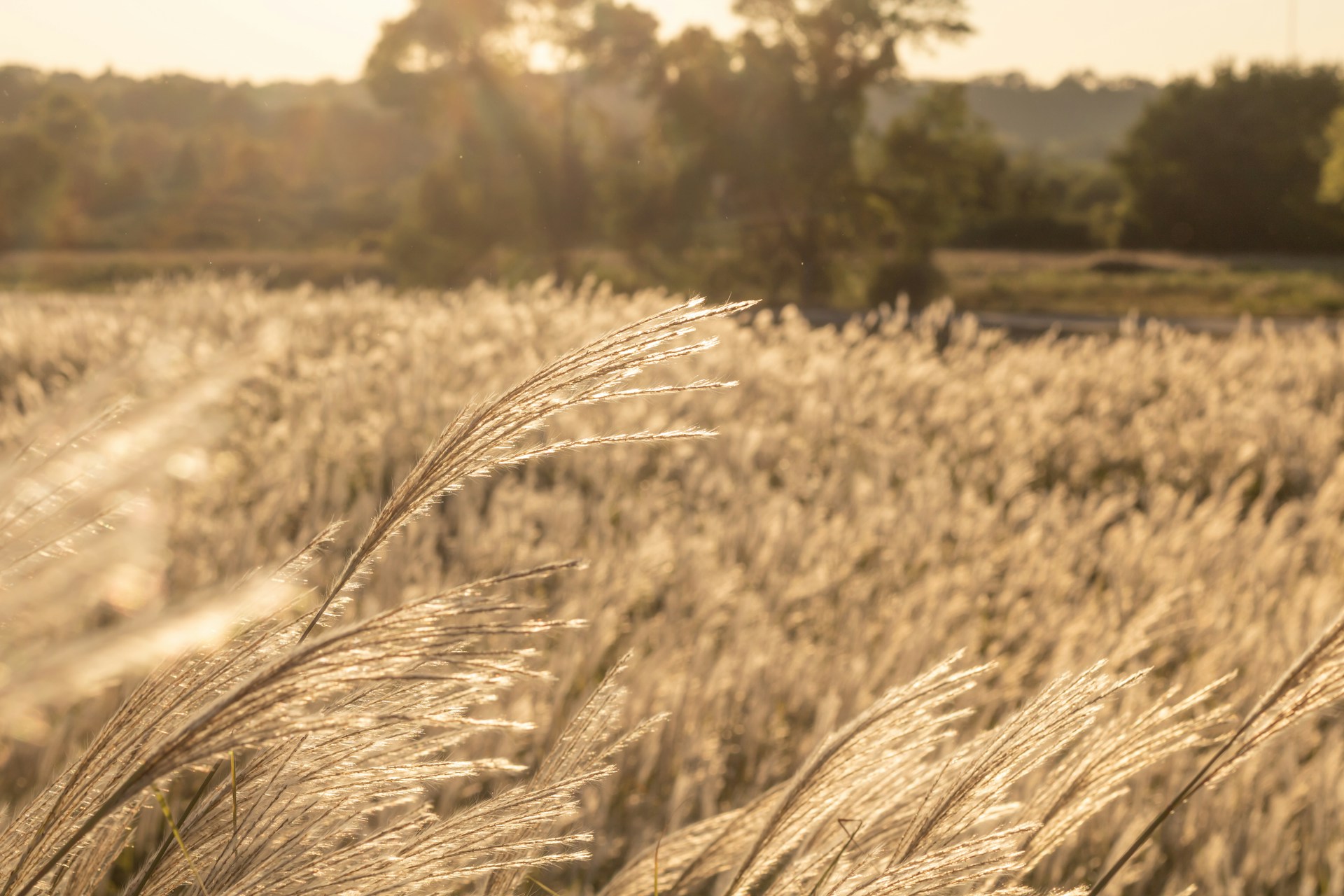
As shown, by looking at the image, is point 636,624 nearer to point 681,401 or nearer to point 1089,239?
point 681,401

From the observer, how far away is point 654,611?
3.62m

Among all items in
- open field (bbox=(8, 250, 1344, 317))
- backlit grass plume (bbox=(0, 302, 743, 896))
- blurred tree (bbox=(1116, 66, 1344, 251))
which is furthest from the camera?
blurred tree (bbox=(1116, 66, 1344, 251))

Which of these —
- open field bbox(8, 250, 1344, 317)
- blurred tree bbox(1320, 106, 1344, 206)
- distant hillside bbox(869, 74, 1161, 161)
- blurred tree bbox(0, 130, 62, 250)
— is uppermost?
distant hillside bbox(869, 74, 1161, 161)

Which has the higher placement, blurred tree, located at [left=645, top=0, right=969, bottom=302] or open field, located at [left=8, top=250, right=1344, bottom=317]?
blurred tree, located at [left=645, top=0, right=969, bottom=302]

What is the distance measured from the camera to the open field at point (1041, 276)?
87.9 ft

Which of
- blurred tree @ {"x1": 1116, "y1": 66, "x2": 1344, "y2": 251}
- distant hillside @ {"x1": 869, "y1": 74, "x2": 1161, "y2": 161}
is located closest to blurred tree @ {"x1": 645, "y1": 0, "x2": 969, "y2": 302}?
blurred tree @ {"x1": 1116, "y1": 66, "x2": 1344, "y2": 251}

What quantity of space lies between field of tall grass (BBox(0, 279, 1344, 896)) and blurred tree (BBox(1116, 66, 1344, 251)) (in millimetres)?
41399

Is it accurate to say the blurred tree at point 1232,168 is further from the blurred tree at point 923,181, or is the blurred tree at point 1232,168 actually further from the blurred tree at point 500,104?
the blurred tree at point 500,104

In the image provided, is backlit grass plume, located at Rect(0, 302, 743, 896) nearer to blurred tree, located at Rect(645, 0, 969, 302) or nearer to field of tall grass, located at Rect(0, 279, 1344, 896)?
field of tall grass, located at Rect(0, 279, 1344, 896)

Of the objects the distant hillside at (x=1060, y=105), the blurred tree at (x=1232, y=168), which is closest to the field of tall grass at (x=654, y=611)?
the blurred tree at (x=1232, y=168)

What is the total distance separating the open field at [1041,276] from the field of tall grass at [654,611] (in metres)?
15.8

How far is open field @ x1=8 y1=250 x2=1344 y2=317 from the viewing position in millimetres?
26797

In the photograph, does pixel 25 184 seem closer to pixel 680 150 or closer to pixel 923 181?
pixel 680 150

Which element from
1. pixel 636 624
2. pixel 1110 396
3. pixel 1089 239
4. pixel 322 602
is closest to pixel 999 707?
pixel 636 624
